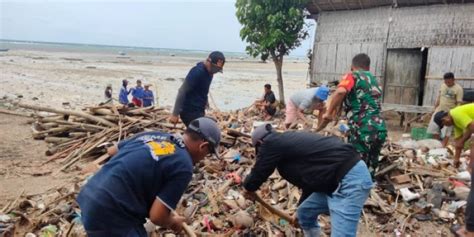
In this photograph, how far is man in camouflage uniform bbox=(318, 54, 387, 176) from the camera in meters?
4.72

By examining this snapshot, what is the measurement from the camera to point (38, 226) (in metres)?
4.56

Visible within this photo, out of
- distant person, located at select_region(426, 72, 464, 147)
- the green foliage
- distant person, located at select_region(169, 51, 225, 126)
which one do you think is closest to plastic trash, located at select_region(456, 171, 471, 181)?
distant person, located at select_region(426, 72, 464, 147)

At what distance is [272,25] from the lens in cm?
1446

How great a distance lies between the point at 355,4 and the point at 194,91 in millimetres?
9647

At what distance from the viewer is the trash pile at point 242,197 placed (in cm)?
458

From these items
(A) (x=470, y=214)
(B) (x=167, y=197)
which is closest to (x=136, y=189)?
(B) (x=167, y=197)

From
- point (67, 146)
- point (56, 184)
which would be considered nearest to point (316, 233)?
point (56, 184)

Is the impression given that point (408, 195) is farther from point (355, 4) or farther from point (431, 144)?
point (355, 4)

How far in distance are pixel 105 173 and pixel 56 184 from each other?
4.37 meters

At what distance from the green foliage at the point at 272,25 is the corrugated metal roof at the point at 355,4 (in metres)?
0.47

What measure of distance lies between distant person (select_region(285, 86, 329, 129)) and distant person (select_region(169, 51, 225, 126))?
237cm

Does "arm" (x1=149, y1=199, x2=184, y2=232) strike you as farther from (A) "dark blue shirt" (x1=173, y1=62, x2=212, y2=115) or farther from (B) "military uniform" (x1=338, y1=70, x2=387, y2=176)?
(A) "dark blue shirt" (x1=173, y1=62, x2=212, y2=115)

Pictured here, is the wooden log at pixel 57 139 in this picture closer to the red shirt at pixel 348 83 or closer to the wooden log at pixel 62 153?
the wooden log at pixel 62 153

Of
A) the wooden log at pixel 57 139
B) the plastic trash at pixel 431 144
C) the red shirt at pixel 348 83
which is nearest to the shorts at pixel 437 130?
the plastic trash at pixel 431 144
